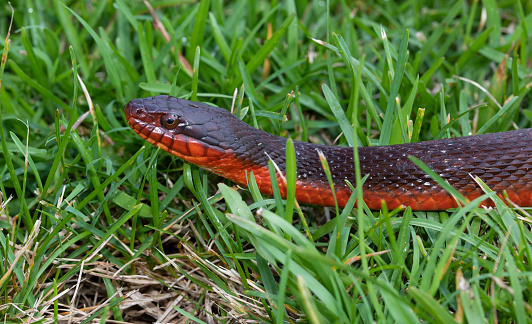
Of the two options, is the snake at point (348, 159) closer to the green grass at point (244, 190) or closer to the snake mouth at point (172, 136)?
the snake mouth at point (172, 136)

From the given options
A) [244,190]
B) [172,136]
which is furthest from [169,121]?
[244,190]

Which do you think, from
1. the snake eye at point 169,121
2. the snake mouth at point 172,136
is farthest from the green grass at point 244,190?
the snake eye at point 169,121

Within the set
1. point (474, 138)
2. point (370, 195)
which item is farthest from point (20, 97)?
point (474, 138)

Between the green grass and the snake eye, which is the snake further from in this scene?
the green grass

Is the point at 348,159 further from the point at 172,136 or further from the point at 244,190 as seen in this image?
the point at 172,136

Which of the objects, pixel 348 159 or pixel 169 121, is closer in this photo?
pixel 348 159

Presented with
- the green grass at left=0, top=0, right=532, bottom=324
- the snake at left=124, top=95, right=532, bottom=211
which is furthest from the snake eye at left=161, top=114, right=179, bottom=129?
the green grass at left=0, top=0, right=532, bottom=324
